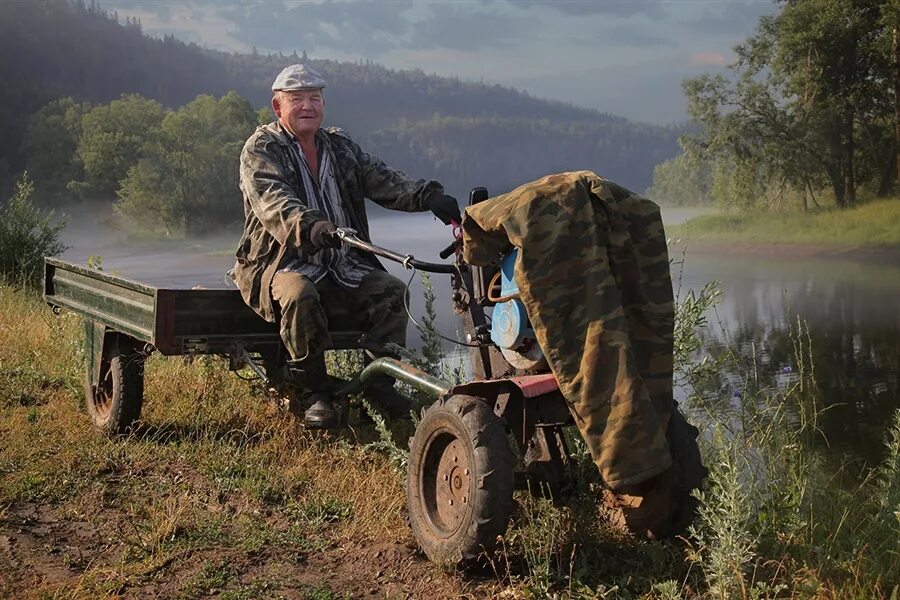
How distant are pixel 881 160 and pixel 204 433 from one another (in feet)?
103

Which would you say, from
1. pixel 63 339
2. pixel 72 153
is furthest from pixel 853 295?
pixel 72 153

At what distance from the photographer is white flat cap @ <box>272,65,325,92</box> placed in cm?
582

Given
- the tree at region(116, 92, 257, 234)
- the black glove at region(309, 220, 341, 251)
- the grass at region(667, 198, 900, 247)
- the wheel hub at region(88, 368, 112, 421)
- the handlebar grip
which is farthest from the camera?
the tree at region(116, 92, 257, 234)

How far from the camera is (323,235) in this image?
505 cm

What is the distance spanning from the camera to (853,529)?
4688mm

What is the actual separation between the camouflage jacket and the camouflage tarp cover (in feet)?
5.97

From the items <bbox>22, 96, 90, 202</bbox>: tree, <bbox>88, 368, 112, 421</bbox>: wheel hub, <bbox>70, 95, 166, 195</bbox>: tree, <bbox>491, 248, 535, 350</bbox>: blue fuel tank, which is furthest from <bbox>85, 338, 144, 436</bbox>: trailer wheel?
<bbox>22, 96, 90, 202</bbox>: tree

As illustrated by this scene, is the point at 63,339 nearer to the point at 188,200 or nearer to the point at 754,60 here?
the point at 754,60

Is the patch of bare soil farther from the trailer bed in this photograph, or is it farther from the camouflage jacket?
the camouflage jacket

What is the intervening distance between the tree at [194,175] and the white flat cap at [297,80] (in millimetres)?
35702

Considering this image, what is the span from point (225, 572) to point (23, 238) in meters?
12.0

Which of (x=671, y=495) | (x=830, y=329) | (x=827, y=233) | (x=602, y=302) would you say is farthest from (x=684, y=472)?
(x=827, y=233)

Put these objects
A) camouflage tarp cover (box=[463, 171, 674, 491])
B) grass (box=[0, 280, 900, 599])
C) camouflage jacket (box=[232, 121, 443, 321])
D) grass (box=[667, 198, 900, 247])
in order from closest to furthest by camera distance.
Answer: camouflage tarp cover (box=[463, 171, 674, 491]), grass (box=[0, 280, 900, 599]), camouflage jacket (box=[232, 121, 443, 321]), grass (box=[667, 198, 900, 247])

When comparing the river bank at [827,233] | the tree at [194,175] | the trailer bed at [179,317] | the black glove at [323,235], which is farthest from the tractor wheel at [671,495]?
the tree at [194,175]
